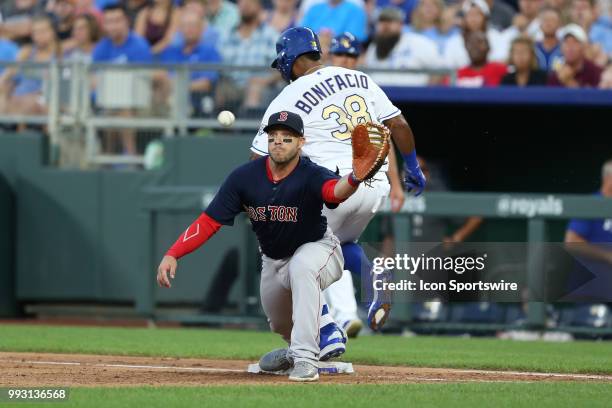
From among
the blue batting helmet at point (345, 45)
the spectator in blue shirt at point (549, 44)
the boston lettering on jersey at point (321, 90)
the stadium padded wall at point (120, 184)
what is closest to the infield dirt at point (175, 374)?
the boston lettering on jersey at point (321, 90)

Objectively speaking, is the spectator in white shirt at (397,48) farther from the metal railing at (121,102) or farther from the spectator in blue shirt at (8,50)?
the spectator in blue shirt at (8,50)

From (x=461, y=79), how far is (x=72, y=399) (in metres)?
7.62

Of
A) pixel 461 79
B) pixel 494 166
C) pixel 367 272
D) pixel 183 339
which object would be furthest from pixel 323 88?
pixel 494 166

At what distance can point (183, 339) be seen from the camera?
10102 mm

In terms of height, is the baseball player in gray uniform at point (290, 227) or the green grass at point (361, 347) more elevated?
the baseball player in gray uniform at point (290, 227)

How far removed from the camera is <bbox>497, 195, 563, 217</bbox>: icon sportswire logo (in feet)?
37.0

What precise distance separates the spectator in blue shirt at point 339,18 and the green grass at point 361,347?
3673 millimetres

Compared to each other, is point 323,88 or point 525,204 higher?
point 323,88

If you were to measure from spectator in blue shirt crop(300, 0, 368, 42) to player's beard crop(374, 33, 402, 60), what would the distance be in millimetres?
219

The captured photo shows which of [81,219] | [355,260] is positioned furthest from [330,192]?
[81,219]

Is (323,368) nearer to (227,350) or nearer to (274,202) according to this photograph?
(274,202)

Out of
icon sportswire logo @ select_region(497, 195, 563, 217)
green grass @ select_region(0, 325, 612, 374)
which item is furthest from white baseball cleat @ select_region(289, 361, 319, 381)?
icon sportswire logo @ select_region(497, 195, 563, 217)

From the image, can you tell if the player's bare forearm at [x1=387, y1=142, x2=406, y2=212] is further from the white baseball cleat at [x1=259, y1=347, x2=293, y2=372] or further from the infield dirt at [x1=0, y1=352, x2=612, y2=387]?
the white baseball cleat at [x1=259, y1=347, x2=293, y2=372]

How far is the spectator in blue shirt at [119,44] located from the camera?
13914mm
